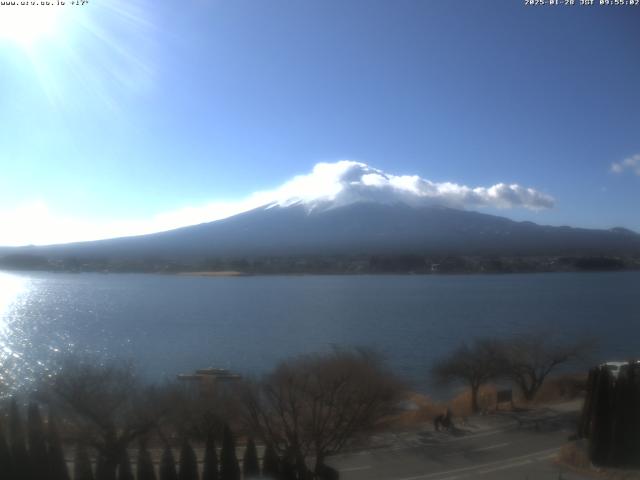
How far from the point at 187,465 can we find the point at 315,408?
1.38 m

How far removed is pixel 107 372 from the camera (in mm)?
5906

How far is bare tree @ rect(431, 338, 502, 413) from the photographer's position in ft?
31.0

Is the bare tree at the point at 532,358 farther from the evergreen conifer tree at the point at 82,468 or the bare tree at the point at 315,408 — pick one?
the evergreen conifer tree at the point at 82,468

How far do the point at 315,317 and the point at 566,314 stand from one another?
8.79 metres

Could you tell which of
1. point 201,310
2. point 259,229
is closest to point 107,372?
point 201,310

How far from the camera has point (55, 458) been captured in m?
4.64

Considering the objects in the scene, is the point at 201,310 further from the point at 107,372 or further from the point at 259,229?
the point at 259,229

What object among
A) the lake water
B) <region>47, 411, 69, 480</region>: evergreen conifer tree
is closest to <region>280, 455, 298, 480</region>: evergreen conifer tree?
<region>47, 411, 69, 480</region>: evergreen conifer tree

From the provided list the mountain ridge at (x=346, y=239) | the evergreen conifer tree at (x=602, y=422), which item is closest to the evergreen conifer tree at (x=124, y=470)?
the evergreen conifer tree at (x=602, y=422)

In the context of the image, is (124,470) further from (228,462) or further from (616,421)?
(616,421)

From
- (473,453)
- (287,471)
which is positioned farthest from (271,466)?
(473,453)

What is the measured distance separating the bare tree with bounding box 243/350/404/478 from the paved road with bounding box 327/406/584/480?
0.35 m

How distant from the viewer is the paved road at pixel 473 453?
5531 millimetres

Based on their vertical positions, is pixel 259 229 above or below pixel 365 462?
above
